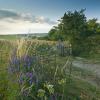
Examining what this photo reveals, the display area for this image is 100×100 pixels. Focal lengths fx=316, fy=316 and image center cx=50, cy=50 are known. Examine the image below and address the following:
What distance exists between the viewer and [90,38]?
19.2 metres

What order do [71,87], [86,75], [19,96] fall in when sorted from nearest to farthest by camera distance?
1. [19,96]
2. [71,87]
3. [86,75]

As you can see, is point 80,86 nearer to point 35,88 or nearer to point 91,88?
point 91,88

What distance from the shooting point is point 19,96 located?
4.43 m

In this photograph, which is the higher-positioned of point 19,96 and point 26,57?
point 26,57

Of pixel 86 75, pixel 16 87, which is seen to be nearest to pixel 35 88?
pixel 16 87

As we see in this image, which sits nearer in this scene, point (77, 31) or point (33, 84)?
point (33, 84)

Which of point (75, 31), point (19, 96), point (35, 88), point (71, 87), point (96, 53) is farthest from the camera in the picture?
point (75, 31)

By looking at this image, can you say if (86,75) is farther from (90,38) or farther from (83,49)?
(90,38)

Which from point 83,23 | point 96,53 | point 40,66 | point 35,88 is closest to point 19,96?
point 35,88

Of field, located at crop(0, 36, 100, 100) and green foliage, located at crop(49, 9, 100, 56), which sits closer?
field, located at crop(0, 36, 100, 100)

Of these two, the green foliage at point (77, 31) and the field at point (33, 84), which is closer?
the field at point (33, 84)

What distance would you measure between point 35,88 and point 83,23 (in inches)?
554

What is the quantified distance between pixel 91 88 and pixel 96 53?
34.5ft

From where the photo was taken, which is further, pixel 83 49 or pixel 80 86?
pixel 83 49
